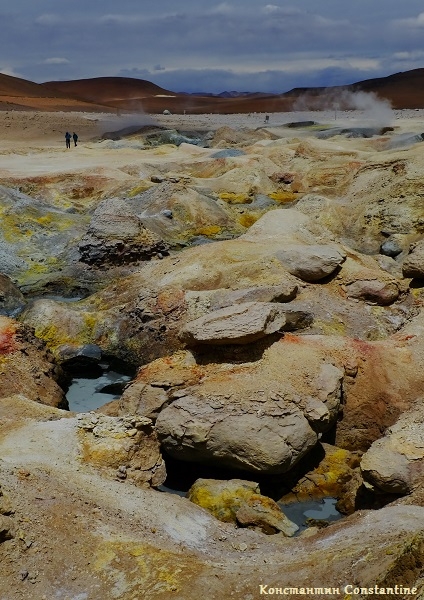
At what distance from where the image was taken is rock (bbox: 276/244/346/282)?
11.2 metres

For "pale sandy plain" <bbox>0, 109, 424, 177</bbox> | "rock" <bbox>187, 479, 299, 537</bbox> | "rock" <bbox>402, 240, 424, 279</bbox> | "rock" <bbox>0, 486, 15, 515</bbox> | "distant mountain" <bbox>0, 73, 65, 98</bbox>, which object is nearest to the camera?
"rock" <bbox>0, 486, 15, 515</bbox>

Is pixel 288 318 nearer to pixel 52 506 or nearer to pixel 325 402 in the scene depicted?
pixel 325 402

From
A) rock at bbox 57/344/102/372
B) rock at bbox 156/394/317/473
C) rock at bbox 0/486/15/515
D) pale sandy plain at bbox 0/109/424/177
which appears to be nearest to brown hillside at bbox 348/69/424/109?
pale sandy plain at bbox 0/109/424/177

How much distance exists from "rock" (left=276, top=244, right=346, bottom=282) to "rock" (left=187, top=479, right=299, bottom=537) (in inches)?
190

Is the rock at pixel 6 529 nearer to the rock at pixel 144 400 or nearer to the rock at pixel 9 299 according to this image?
A: the rock at pixel 144 400

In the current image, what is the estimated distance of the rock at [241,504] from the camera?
654 cm

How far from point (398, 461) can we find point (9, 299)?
7797 mm

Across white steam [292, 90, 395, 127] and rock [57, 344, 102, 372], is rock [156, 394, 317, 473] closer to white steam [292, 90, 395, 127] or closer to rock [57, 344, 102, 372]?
rock [57, 344, 102, 372]

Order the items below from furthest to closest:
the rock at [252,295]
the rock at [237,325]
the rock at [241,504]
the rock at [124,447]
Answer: the rock at [252,295]
the rock at [237,325]
the rock at [124,447]
the rock at [241,504]

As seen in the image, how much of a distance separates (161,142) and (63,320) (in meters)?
21.1

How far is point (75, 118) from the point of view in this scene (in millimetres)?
41562

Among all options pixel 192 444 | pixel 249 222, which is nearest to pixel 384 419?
Answer: pixel 192 444

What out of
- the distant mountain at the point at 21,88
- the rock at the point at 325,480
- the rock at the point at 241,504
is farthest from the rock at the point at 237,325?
the distant mountain at the point at 21,88

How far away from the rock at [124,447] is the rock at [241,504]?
51 centimetres
